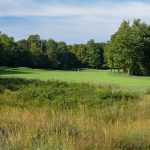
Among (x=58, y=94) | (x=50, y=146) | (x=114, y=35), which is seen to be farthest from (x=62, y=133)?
(x=114, y=35)

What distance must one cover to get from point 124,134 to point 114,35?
93484mm

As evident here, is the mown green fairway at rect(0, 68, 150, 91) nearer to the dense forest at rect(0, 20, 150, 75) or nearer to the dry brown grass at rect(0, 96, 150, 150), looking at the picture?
the dense forest at rect(0, 20, 150, 75)

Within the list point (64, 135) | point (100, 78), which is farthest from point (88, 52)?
point (64, 135)

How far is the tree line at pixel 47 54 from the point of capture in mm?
121969

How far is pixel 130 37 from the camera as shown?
92312 millimetres

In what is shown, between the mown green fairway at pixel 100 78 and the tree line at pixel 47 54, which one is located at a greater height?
the tree line at pixel 47 54

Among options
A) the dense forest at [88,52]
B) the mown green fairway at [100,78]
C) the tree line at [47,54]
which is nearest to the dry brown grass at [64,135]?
the mown green fairway at [100,78]

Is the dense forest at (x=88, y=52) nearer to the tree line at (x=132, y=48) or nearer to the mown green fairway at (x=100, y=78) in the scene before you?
the tree line at (x=132, y=48)

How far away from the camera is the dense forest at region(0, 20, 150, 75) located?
92062 millimetres

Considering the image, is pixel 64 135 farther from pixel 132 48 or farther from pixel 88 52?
pixel 88 52

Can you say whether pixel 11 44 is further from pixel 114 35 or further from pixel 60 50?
pixel 114 35

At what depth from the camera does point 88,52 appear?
140 metres

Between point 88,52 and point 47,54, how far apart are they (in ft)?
46.8

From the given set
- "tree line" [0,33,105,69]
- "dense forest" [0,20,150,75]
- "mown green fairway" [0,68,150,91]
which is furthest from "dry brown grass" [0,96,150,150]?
"tree line" [0,33,105,69]
